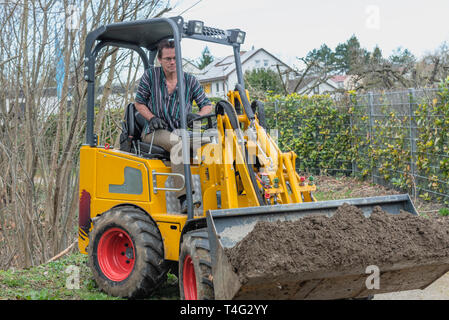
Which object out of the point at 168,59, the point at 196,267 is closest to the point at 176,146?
the point at 168,59

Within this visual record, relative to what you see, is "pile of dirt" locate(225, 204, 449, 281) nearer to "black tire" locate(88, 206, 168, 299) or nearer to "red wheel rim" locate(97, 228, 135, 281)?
"black tire" locate(88, 206, 168, 299)

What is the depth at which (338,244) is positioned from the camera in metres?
3.95

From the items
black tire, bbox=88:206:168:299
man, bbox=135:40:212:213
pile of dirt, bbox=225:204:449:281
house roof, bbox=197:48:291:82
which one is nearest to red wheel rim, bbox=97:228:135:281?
black tire, bbox=88:206:168:299

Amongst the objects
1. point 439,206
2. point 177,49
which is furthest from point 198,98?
point 439,206

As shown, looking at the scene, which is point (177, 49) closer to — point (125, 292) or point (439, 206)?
point (125, 292)

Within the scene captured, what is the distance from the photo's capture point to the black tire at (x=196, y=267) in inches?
169

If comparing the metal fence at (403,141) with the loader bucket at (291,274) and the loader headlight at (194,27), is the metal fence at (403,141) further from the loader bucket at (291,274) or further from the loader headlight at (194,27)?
the loader headlight at (194,27)

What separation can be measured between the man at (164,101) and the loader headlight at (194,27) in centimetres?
50

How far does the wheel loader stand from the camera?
A: 423 centimetres

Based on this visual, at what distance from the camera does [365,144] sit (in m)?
12.7

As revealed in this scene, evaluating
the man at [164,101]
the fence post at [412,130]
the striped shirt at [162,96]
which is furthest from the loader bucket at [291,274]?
the fence post at [412,130]

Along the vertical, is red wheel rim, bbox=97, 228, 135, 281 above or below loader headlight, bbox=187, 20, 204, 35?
below

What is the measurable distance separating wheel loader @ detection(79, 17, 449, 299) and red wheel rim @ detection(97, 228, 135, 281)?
1 centimetres

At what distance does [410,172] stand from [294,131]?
4980 mm
